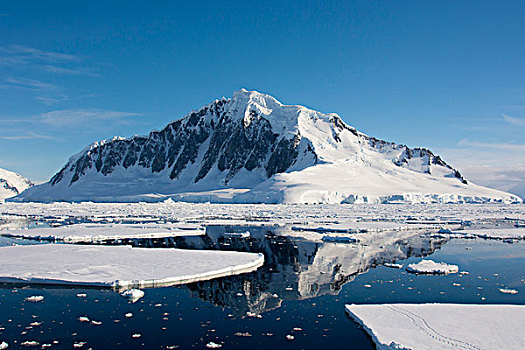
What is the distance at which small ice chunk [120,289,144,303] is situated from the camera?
37.1 feet

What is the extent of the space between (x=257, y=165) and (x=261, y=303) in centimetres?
9828

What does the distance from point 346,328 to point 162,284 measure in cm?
603

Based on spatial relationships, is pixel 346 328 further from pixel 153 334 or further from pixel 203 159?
pixel 203 159

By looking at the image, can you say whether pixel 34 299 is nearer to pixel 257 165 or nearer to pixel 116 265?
pixel 116 265

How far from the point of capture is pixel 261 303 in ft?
36.1

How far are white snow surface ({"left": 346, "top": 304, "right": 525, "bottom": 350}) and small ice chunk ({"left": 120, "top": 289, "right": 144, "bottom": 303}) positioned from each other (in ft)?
18.0

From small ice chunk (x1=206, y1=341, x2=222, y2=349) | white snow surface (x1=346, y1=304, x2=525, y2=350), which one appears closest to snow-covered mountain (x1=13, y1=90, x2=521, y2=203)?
white snow surface (x1=346, y1=304, x2=525, y2=350)

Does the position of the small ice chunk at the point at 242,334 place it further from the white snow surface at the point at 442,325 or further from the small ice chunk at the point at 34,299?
the small ice chunk at the point at 34,299

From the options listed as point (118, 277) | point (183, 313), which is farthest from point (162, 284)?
point (183, 313)

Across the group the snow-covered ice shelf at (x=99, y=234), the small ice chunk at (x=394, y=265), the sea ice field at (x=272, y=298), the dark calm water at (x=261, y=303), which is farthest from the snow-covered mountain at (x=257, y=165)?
the dark calm water at (x=261, y=303)

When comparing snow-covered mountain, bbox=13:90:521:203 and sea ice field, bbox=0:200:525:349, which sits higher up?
snow-covered mountain, bbox=13:90:521:203

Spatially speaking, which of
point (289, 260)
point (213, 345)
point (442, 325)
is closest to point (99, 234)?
point (289, 260)

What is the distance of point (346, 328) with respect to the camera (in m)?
9.21

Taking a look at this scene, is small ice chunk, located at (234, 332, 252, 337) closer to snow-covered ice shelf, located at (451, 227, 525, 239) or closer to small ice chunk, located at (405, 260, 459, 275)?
small ice chunk, located at (405, 260, 459, 275)
